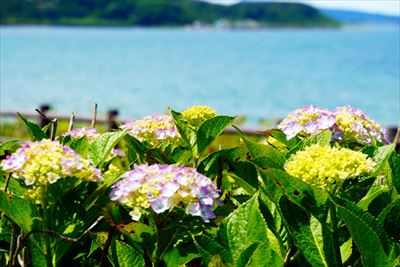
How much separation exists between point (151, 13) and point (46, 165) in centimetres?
13982

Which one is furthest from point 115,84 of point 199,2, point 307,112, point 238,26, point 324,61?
point 238,26

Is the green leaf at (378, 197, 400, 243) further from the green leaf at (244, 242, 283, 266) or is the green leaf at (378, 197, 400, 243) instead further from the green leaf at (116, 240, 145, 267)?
the green leaf at (116, 240, 145, 267)

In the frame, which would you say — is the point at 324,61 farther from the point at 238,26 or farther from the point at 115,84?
the point at 238,26

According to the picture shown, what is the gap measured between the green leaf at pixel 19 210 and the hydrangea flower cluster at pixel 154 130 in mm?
692

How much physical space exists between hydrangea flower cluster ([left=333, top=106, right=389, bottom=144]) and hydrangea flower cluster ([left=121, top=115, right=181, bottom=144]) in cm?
44

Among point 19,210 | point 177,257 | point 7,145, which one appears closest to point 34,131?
point 7,145

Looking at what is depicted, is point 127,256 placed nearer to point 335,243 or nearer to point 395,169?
point 335,243

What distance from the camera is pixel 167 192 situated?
152 cm

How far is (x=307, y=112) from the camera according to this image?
7.18 feet

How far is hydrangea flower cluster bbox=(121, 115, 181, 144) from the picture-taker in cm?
225

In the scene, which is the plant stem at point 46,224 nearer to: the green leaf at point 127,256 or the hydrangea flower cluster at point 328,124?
the green leaf at point 127,256

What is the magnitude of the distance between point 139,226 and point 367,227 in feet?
1.41

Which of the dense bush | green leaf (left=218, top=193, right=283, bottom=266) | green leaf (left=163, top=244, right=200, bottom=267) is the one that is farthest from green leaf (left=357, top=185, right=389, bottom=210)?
green leaf (left=163, top=244, right=200, bottom=267)

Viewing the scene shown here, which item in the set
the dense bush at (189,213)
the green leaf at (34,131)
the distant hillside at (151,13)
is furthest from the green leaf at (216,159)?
the distant hillside at (151,13)
